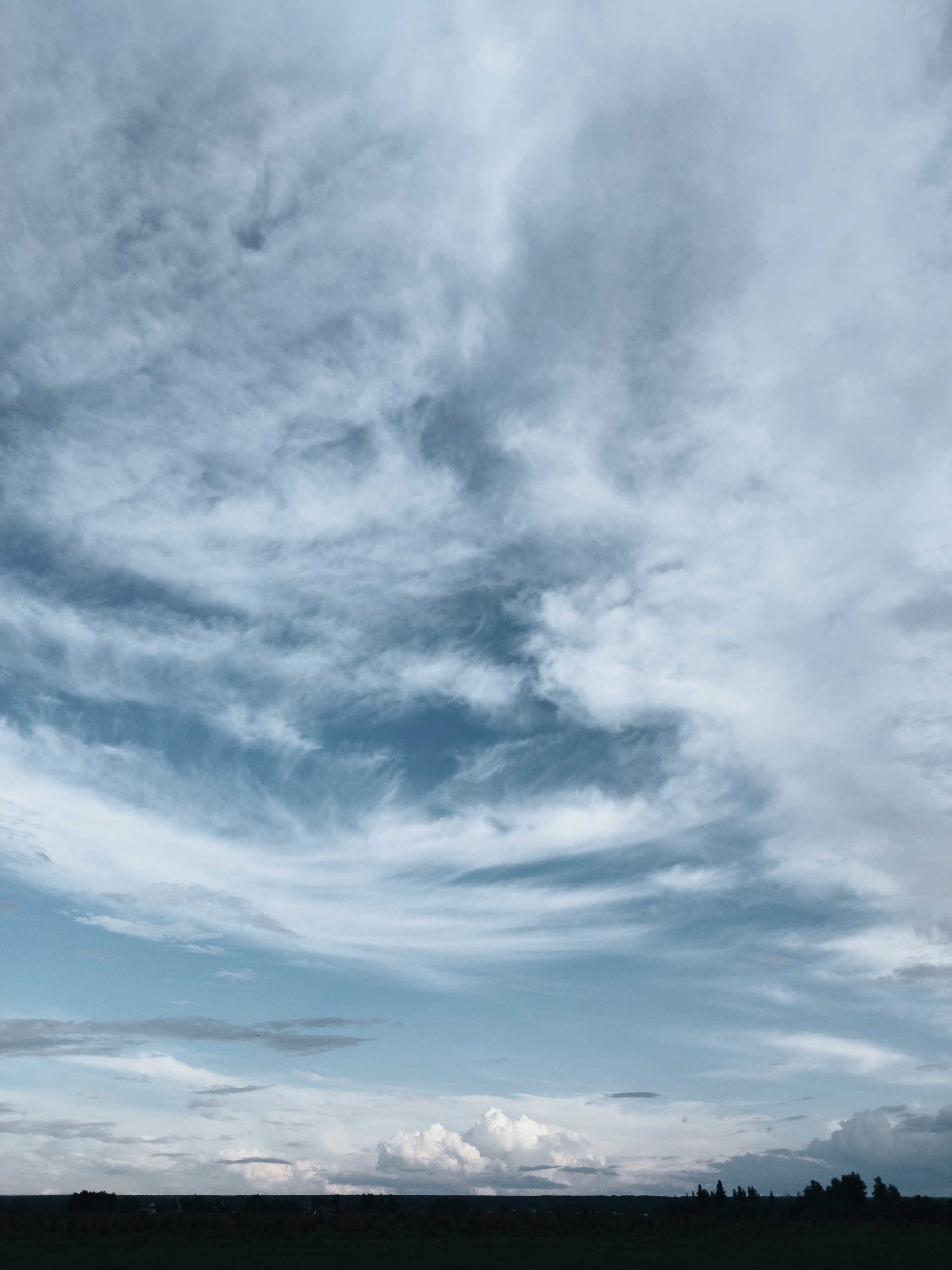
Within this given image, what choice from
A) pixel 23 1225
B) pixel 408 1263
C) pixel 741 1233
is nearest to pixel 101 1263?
pixel 408 1263

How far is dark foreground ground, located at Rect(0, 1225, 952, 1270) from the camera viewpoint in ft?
176

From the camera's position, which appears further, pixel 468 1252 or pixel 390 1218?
pixel 390 1218

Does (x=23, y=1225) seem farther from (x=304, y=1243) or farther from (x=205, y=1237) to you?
(x=304, y=1243)

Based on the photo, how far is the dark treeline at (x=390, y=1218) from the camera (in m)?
81.3

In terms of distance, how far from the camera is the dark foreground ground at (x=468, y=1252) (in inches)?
2114

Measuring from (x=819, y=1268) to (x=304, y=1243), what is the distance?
4126cm

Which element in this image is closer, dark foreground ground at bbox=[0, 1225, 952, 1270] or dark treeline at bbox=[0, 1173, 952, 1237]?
dark foreground ground at bbox=[0, 1225, 952, 1270]

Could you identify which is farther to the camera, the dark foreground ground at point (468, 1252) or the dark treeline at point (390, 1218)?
the dark treeline at point (390, 1218)

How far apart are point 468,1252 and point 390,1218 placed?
4755 cm

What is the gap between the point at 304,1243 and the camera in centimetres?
7169

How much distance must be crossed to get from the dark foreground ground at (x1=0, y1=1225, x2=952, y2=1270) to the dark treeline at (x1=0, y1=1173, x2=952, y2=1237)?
356 centimetres

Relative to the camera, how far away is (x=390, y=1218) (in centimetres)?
10325

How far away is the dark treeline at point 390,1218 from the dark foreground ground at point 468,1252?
3.56 m

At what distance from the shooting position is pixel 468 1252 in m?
63.5
